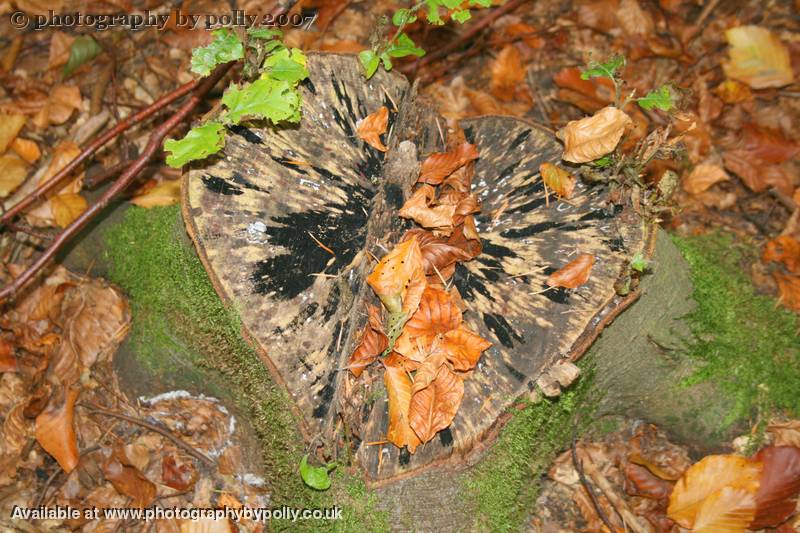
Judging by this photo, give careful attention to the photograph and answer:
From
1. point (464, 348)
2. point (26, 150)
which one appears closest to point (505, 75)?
point (464, 348)

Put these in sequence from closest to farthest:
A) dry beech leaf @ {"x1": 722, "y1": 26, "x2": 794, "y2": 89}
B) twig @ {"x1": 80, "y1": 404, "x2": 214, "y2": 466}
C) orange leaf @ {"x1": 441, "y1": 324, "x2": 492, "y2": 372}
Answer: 1. orange leaf @ {"x1": 441, "y1": 324, "x2": 492, "y2": 372}
2. twig @ {"x1": 80, "y1": 404, "x2": 214, "y2": 466}
3. dry beech leaf @ {"x1": 722, "y1": 26, "x2": 794, "y2": 89}

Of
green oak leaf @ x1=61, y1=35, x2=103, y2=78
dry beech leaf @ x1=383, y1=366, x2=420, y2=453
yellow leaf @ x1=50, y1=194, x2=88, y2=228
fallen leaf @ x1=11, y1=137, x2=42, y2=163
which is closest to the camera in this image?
dry beech leaf @ x1=383, y1=366, x2=420, y2=453

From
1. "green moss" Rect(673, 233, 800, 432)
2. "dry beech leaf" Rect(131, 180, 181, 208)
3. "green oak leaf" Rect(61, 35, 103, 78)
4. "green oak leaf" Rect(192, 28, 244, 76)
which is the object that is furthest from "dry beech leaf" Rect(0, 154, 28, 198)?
"green moss" Rect(673, 233, 800, 432)

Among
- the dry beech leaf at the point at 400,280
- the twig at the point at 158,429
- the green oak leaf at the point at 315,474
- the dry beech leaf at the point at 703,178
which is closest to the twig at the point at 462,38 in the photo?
the dry beech leaf at the point at 703,178

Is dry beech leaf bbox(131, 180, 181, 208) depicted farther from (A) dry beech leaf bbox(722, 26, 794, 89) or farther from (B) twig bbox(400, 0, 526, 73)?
(A) dry beech leaf bbox(722, 26, 794, 89)

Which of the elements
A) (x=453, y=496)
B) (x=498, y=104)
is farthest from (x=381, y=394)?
(x=498, y=104)

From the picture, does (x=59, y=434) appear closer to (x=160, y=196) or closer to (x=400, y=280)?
(x=160, y=196)

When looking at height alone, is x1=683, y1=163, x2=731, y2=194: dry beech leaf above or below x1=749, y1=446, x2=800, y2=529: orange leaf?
above
